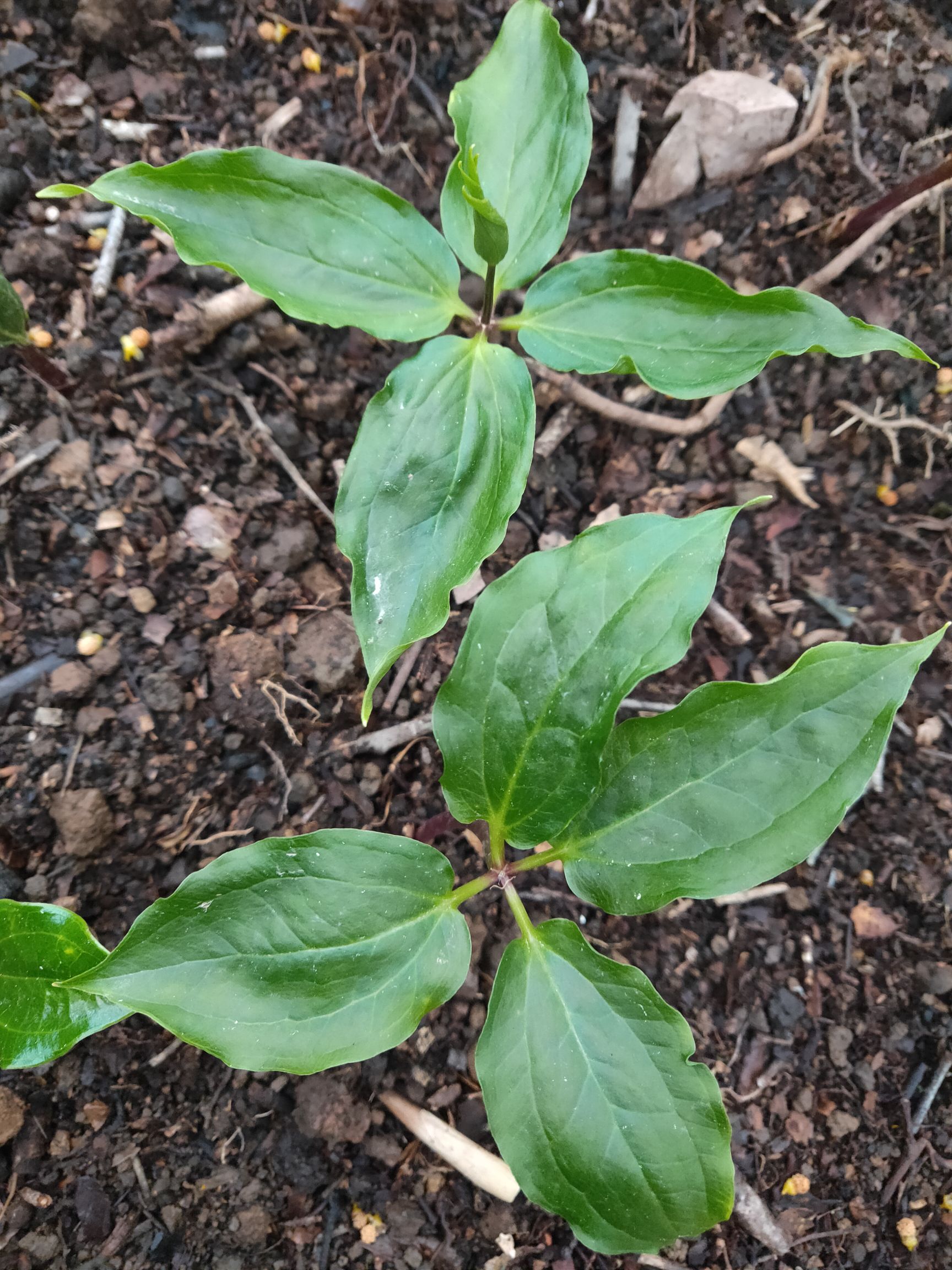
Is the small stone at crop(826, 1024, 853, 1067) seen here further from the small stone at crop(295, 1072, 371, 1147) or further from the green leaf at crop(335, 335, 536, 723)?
the green leaf at crop(335, 335, 536, 723)

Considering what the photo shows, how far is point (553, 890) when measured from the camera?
74.2 inches

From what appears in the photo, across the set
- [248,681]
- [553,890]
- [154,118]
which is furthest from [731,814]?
[154,118]

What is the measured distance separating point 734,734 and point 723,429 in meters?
1.09

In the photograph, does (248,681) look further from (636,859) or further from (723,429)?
(723,429)

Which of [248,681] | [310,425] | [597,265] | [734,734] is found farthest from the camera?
[310,425]

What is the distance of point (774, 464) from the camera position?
213 centimetres

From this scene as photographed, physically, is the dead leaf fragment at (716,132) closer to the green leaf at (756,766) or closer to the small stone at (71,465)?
the green leaf at (756,766)

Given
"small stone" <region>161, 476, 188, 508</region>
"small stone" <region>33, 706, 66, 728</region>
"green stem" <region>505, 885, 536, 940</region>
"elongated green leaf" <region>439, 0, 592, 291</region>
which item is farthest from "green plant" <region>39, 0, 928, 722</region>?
"small stone" <region>33, 706, 66, 728</region>

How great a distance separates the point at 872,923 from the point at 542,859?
0.99m

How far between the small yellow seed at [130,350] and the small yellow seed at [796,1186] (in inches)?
99.6

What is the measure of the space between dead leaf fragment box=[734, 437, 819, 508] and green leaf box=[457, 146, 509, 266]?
947 mm

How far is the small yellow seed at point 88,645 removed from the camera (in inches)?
72.4

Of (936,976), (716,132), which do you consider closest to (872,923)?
(936,976)

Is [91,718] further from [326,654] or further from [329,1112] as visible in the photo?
[329,1112]
